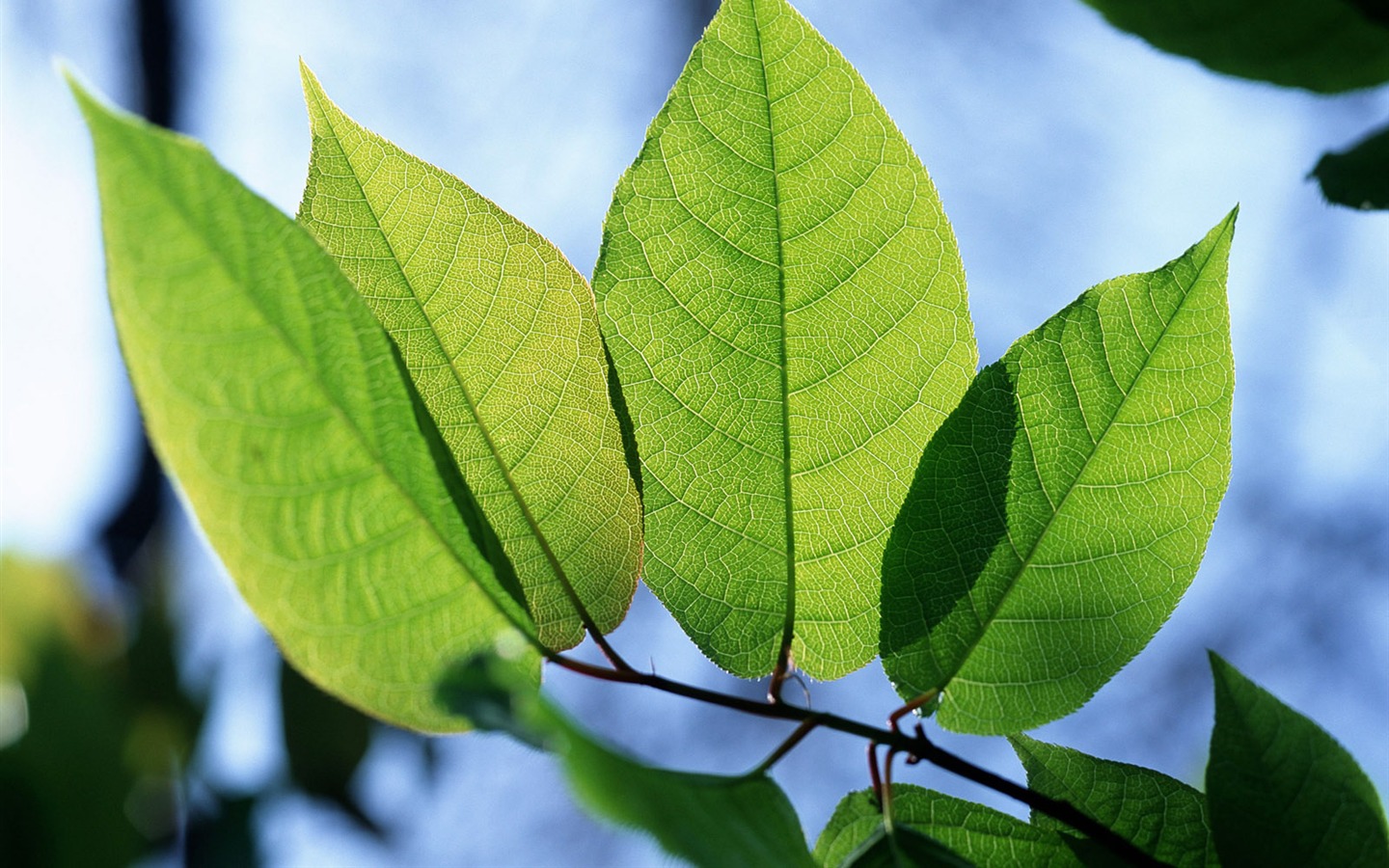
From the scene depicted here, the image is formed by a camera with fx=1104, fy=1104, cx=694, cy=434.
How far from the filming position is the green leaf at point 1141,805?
631mm

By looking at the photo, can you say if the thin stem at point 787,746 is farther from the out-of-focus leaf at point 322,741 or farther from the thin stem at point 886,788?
the out-of-focus leaf at point 322,741

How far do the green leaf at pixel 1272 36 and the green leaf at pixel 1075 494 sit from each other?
83mm

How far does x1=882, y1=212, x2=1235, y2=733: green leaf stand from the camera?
1.88ft

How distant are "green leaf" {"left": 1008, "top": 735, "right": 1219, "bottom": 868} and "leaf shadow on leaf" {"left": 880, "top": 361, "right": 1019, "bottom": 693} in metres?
0.11

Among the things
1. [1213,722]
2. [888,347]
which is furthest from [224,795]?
[1213,722]

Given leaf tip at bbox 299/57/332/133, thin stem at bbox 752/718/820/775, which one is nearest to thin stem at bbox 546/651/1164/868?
thin stem at bbox 752/718/820/775

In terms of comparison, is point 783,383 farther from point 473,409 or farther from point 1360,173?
point 1360,173

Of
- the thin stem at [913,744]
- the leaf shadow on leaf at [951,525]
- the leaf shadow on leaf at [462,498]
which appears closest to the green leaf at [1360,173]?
the leaf shadow on leaf at [951,525]

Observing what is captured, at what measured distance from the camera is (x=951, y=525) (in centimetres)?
58

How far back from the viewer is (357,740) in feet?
1.65

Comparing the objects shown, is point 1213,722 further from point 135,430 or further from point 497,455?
point 135,430

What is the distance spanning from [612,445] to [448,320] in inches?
4.2

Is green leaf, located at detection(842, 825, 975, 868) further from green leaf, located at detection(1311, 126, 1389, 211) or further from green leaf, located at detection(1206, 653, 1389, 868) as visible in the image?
green leaf, located at detection(1311, 126, 1389, 211)

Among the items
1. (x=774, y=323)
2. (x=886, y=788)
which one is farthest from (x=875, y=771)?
(x=774, y=323)
